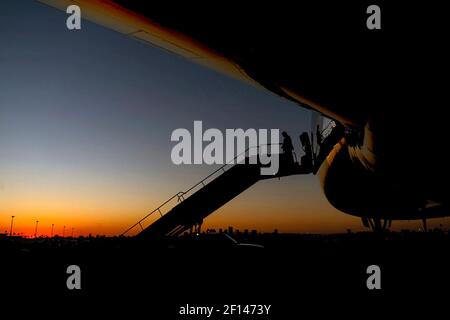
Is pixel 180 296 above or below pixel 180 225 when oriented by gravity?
below

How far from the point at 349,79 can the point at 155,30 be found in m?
2.03

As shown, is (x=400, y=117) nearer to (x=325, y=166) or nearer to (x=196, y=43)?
(x=196, y=43)

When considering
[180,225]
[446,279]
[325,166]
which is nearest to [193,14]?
[325,166]

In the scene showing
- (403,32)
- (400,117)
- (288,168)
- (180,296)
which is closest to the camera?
(403,32)

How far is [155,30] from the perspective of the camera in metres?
3.16

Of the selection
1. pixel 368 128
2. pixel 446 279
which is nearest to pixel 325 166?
pixel 446 279

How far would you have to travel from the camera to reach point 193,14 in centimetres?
280

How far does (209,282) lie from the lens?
33.7 ft

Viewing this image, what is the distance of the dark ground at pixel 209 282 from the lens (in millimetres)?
7762

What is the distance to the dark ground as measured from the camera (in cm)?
776

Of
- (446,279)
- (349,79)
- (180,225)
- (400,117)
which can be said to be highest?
(349,79)
